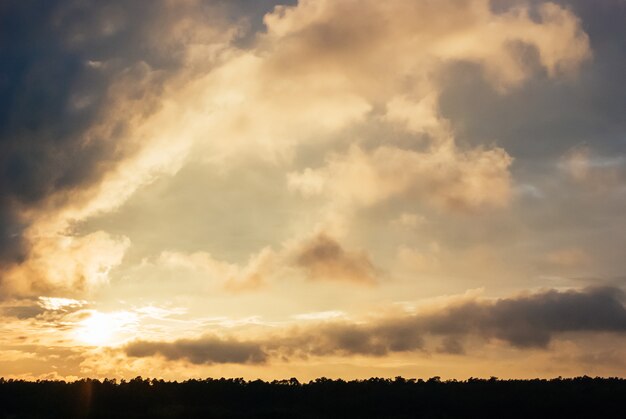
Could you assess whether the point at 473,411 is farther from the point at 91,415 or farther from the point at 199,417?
the point at 91,415

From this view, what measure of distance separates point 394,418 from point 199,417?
157ft

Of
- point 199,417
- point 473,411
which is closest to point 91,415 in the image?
point 199,417

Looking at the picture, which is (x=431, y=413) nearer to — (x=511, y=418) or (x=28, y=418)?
(x=511, y=418)

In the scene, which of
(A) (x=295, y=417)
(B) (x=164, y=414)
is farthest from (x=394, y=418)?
(B) (x=164, y=414)

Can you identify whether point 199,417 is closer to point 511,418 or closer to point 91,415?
point 91,415

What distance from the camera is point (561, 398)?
197 meters

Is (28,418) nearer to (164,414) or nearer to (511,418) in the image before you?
(164,414)

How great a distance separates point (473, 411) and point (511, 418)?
10.4m

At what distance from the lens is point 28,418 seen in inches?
7835

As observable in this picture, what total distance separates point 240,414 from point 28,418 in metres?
53.6

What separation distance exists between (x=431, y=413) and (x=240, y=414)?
47.9 m

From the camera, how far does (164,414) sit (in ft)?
637

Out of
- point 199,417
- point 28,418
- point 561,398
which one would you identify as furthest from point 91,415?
point 561,398

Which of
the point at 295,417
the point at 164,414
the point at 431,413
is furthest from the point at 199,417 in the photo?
the point at 431,413
